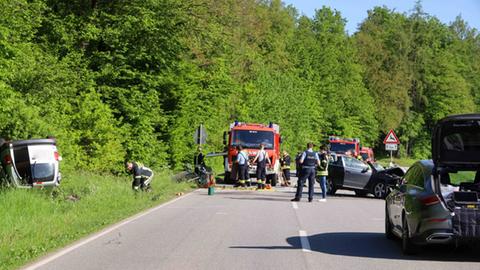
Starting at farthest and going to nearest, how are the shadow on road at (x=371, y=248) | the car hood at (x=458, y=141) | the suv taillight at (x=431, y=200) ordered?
the car hood at (x=458, y=141) → the shadow on road at (x=371, y=248) → the suv taillight at (x=431, y=200)

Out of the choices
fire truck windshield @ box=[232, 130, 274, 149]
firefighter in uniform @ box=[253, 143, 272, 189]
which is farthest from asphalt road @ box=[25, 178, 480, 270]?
fire truck windshield @ box=[232, 130, 274, 149]

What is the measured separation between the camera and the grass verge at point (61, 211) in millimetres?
12082

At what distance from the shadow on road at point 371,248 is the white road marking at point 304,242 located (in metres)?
0.06

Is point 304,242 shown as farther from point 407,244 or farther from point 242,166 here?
point 242,166

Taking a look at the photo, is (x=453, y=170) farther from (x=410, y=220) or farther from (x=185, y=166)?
(x=185, y=166)

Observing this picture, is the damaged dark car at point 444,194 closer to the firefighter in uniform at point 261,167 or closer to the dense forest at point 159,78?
the dense forest at point 159,78

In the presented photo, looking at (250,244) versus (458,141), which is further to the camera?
(250,244)

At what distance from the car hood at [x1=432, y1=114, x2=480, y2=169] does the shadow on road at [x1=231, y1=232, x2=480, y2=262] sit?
55.9 inches

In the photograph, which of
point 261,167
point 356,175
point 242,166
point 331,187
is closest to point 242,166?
point 242,166

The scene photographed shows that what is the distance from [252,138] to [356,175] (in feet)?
28.9

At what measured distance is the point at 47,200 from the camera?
19266mm

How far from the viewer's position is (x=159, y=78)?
37281 mm

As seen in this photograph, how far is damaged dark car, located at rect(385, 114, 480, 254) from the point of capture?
33.3 feet

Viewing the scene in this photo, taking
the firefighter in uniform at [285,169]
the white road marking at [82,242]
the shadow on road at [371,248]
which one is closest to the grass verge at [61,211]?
the white road marking at [82,242]
